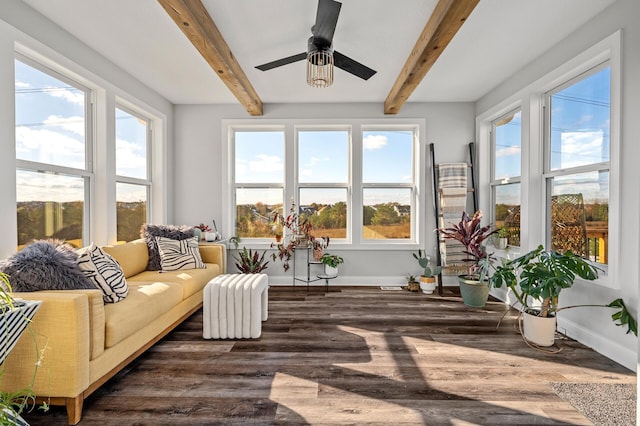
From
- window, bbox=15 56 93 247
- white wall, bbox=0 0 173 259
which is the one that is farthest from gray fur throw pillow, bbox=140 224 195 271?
window, bbox=15 56 93 247

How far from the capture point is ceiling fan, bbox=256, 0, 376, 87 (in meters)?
2.03

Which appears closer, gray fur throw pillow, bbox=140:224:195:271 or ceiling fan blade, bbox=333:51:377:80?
ceiling fan blade, bbox=333:51:377:80

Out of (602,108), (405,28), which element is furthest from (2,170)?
(602,108)

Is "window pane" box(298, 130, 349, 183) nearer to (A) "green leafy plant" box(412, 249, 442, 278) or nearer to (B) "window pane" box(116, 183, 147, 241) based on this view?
(A) "green leafy plant" box(412, 249, 442, 278)

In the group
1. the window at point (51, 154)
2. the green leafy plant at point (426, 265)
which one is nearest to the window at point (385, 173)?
the green leafy plant at point (426, 265)

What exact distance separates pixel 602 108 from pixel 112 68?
4.69 metres

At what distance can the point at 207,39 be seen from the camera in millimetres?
2486

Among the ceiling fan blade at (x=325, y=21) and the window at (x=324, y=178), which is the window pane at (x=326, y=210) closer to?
the window at (x=324, y=178)

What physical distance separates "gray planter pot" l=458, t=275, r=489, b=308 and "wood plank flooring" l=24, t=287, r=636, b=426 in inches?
15.5

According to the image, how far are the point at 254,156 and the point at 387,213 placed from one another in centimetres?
218

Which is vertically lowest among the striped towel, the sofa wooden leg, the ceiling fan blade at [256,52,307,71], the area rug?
the area rug

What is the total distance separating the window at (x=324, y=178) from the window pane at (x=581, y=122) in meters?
2.49

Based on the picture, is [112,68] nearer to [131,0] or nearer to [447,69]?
[131,0]

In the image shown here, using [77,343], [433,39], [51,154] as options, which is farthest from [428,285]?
[51,154]
